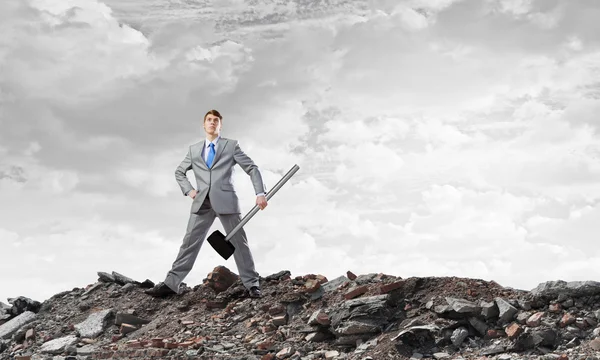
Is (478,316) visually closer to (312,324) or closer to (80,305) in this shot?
(312,324)

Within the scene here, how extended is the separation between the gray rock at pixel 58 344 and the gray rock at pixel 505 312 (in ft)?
20.3

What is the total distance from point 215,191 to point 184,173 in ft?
2.72

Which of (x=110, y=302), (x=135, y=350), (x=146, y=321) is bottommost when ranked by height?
(x=135, y=350)

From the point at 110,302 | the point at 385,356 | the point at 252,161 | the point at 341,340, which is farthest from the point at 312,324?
the point at 110,302

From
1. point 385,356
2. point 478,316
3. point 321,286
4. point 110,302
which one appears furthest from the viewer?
point 110,302

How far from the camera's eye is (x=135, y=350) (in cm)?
857

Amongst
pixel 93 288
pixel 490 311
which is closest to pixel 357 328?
pixel 490 311

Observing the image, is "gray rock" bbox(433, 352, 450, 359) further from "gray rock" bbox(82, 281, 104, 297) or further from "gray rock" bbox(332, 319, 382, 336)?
"gray rock" bbox(82, 281, 104, 297)

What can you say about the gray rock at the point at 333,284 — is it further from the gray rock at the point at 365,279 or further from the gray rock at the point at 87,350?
the gray rock at the point at 87,350

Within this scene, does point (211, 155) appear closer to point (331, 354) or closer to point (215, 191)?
point (215, 191)

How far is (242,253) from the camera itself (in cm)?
1062

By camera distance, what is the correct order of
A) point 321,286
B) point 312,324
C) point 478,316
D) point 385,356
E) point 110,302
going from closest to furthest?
point 385,356
point 478,316
point 312,324
point 321,286
point 110,302

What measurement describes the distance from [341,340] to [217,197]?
10.7ft

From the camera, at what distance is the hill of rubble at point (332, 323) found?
7.73m
